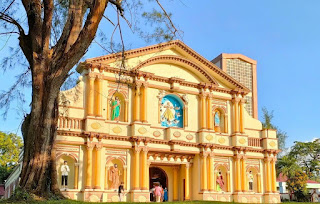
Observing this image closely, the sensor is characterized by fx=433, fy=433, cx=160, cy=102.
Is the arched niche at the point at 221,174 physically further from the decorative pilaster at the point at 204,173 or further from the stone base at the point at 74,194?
the stone base at the point at 74,194

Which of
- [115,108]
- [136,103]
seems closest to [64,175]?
[115,108]

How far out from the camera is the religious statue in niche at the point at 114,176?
919 inches

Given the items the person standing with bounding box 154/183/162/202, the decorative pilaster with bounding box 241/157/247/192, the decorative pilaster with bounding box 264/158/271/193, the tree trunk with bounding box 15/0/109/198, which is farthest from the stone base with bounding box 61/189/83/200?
the decorative pilaster with bounding box 264/158/271/193

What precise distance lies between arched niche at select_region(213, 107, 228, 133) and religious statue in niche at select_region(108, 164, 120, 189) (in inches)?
290

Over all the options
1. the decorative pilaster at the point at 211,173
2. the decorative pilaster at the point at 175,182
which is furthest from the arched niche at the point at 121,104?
the decorative pilaster at the point at 211,173

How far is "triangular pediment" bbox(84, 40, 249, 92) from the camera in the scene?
82.7 ft

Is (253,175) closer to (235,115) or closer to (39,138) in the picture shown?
(235,115)

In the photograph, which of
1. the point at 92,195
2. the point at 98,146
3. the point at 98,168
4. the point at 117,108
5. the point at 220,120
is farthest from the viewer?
the point at 220,120

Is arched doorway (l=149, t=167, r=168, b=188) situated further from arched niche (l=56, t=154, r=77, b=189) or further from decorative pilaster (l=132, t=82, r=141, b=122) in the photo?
arched niche (l=56, t=154, r=77, b=189)

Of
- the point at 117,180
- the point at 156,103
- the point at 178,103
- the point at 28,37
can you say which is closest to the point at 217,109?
the point at 178,103

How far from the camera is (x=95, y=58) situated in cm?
2373

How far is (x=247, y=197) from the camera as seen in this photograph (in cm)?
2669

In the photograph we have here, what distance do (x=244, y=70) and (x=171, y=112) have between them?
16.4 m

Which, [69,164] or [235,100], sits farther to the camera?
[235,100]
